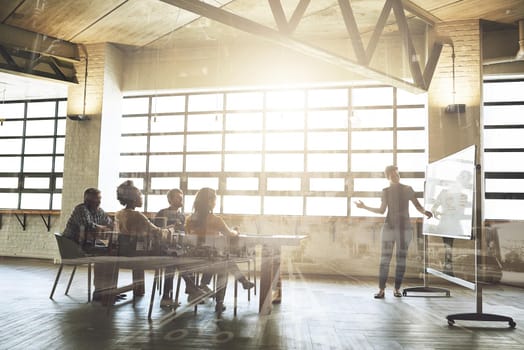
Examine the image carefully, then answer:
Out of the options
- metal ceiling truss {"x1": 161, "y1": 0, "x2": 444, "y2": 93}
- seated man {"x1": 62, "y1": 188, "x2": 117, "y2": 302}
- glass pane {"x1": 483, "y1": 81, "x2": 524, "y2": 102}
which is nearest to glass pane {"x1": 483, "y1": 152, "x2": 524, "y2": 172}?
glass pane {"x1": 483, "y1": 81, "x2": 524, "y2": 102}

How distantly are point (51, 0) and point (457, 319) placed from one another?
265 centimetres

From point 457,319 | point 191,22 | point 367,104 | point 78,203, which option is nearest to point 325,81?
point 367,104

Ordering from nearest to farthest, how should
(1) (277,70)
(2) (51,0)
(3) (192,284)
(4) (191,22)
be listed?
1. (2) (51,0)
2. (3) (192,284)
3. (4) (191,22)
4. (1) (277,70)

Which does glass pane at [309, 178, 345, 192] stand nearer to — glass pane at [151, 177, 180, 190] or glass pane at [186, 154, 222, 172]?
glass pane at [186, 154, 222, 172]

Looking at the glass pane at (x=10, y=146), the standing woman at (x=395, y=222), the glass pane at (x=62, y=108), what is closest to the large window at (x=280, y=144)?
the glass pane at (x=62, y=108)

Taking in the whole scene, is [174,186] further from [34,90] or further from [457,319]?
[457,319]

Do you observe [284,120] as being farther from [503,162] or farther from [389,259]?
[503,162]

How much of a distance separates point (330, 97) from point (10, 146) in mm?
2828

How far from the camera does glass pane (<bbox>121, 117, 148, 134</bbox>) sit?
8.05ft

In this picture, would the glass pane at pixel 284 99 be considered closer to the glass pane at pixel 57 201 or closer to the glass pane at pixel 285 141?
the glass pane at pixel 285 141

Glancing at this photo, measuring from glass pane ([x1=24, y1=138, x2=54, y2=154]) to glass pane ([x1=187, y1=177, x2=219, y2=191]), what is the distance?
953mm

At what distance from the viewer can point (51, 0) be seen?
191 centimetres

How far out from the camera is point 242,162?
2.75 meters

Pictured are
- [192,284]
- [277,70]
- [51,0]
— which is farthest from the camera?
[277,70]
